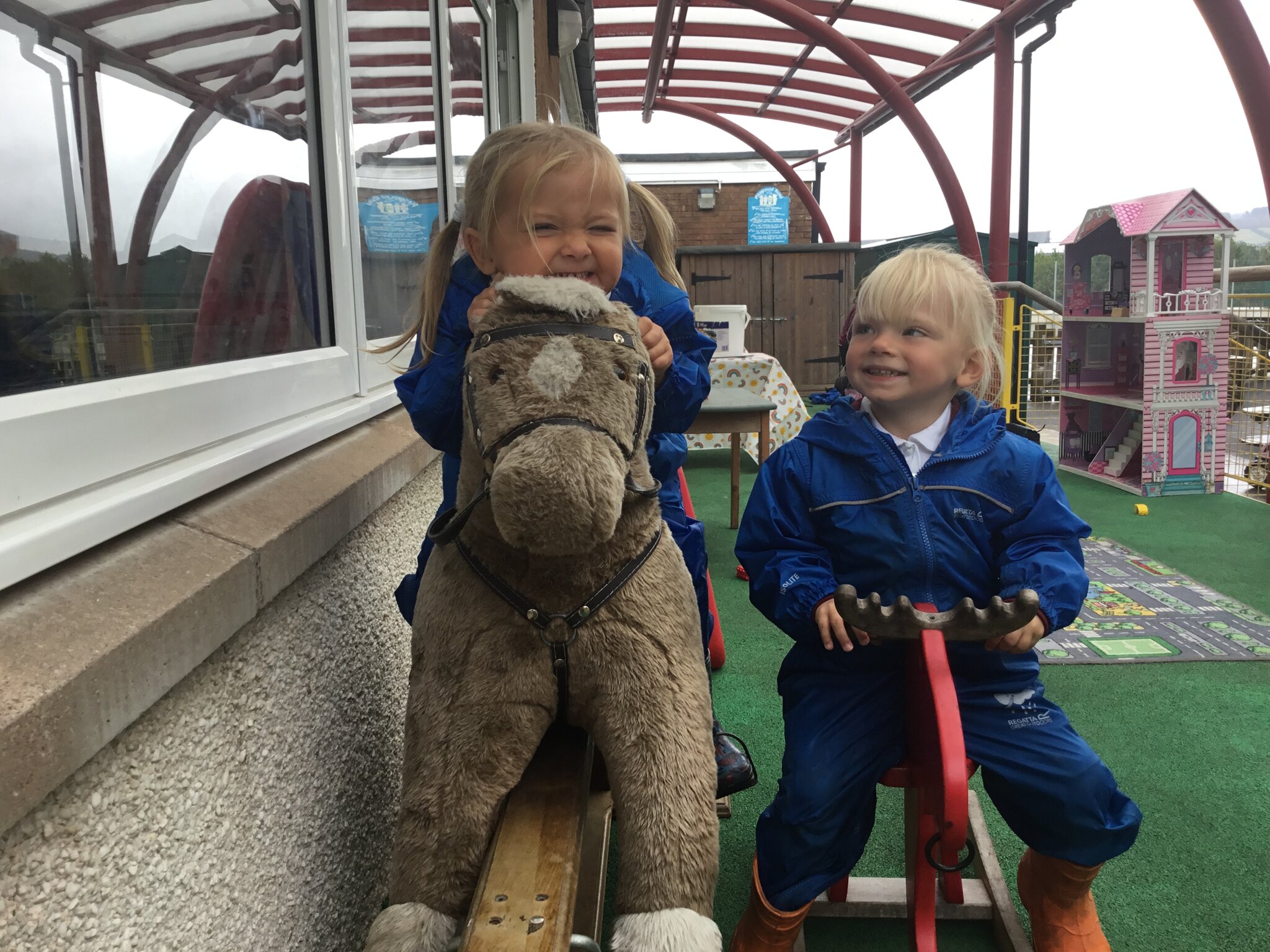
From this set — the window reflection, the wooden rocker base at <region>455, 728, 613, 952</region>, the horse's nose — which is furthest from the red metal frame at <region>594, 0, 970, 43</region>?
the wooden rocker base at <region>455, 728, 613, 952</region>

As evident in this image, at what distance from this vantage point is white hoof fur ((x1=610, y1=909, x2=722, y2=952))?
0.95m

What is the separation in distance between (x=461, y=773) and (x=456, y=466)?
65cm

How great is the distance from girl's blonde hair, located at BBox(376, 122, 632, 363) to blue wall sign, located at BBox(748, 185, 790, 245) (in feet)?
52.0

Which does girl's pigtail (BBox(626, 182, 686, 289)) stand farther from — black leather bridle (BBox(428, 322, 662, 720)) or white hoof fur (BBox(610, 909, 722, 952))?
white hoof fur (BBox(610, 909, 722, 952))

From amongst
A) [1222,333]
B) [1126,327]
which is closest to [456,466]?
[1222,333]

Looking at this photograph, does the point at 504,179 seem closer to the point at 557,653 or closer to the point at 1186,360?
the point at 557,653

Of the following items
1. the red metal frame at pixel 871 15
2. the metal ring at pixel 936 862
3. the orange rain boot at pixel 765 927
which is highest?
the red metal frame at pixel 871 15

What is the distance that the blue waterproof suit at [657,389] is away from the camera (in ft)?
4.27

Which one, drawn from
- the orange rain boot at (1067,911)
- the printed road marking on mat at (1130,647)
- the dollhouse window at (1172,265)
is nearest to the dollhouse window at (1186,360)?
the dollhouse window at (1172,265)

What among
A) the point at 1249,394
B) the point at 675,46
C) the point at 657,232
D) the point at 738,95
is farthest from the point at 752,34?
the point at 657,232

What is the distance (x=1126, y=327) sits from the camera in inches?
245

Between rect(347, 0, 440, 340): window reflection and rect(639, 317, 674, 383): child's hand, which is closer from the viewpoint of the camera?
rect(639, 317, 674, 383): child's hand

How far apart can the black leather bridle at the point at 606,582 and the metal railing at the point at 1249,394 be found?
576 centimetres

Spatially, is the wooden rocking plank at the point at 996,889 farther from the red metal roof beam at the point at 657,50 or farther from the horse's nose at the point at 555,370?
the red metal roof beam at the point at 657,50
